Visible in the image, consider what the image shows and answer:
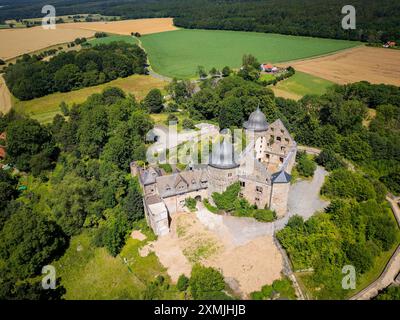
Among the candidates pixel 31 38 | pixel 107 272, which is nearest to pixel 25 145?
pixel 107 272

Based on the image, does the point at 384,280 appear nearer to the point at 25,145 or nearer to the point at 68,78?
the point at 25,145

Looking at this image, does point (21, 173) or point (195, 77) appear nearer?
point (21, 173)

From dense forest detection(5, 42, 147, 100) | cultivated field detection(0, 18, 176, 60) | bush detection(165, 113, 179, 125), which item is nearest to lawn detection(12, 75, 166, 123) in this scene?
dense forest detection(5, 42, 147, 100)

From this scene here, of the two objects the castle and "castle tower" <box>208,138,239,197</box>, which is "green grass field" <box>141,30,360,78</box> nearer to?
the castle

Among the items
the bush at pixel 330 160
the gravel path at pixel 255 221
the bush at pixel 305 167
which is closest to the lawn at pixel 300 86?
the bush at pixel 330 160

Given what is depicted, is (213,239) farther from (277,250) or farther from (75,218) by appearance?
(75,218)
